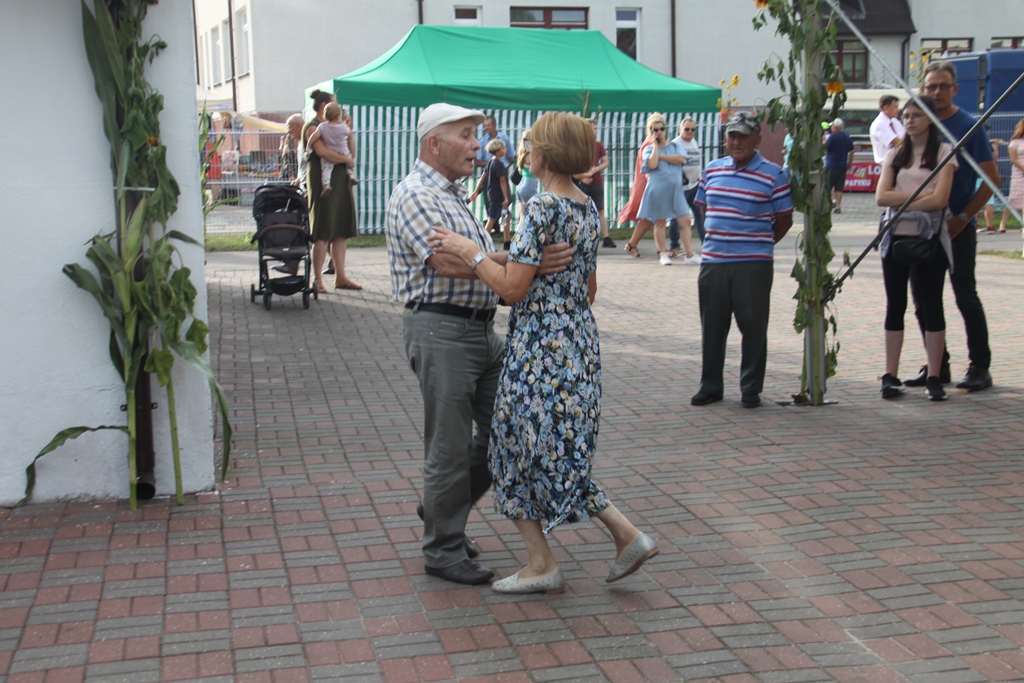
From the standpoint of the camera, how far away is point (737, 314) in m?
7.79

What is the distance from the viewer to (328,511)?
566 cm

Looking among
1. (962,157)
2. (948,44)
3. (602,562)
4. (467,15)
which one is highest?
(467,15)

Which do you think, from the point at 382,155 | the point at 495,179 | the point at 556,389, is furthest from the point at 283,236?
the point at 382,155

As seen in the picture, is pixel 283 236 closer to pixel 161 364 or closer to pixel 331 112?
pixel 331 112

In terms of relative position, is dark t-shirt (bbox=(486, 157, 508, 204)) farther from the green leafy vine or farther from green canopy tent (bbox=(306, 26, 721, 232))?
the green leafy vine

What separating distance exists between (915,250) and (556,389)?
12.9 feet

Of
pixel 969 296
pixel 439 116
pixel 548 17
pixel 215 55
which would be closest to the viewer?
pixel 439 116

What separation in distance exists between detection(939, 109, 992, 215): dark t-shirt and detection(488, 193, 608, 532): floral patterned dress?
406cm

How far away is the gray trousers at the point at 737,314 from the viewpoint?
7.71 metres

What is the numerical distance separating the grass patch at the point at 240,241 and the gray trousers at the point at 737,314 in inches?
447

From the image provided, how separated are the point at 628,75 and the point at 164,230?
1765 centimetres

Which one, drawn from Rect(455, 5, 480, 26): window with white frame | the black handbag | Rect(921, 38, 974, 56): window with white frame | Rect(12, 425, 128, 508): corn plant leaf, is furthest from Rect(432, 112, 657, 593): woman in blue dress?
Rect(921, 38, 974, 56): window with white frame

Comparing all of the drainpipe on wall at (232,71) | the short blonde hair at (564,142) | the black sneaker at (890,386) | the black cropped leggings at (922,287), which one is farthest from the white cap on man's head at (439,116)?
the drainpipe on wall at (232,71)

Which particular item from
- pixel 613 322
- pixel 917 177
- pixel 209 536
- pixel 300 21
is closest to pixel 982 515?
pixel 917 177
